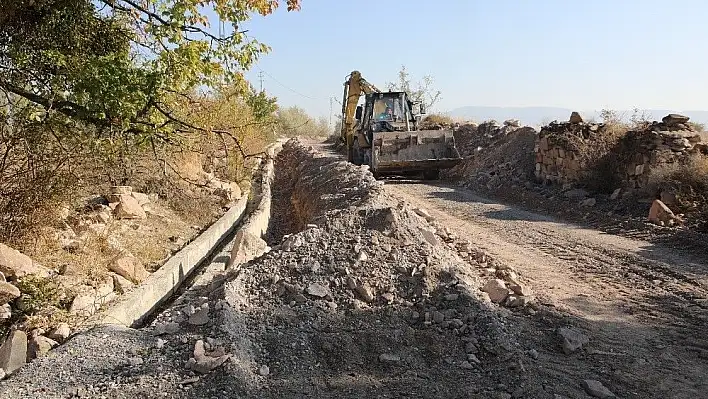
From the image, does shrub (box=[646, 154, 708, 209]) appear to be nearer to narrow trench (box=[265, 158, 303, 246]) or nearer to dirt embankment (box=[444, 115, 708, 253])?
dirt embankment (box=[444, 115, 708, 253])

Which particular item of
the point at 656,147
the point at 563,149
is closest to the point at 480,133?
the point at 563,149

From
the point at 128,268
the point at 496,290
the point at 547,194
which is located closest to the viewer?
the point at 496,290

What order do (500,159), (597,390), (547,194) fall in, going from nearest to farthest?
(597,390) → (547,194) → (500,159)

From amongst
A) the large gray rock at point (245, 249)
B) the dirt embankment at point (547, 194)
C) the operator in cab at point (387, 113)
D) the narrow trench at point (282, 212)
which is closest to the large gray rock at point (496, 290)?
the large gray rock at point (245, 249)

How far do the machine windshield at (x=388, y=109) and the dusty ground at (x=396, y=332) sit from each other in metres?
11.5

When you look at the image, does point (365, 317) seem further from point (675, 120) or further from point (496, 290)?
point (675, 120)

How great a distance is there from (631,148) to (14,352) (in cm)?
1145

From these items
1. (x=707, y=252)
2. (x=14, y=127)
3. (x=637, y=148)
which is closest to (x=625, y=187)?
(x=637, y=148)

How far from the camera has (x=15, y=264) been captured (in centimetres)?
663

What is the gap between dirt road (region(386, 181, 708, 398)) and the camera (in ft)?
15.4

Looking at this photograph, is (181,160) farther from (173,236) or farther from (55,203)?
(55,203)

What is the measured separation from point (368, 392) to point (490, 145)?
18.2 m

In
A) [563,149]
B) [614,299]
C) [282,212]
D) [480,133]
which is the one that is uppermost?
[480,133]

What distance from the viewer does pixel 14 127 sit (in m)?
7.02
